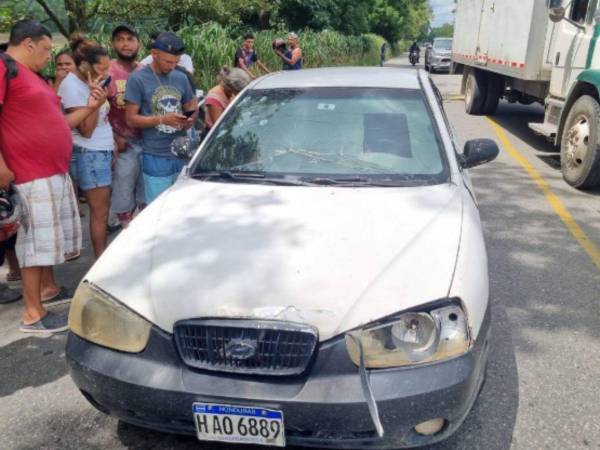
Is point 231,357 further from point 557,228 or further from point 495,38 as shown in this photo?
point 495,38

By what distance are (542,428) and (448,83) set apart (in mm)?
21538

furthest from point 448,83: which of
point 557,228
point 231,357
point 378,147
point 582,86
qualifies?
point 231,357

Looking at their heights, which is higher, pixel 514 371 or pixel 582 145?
pixel 582 145

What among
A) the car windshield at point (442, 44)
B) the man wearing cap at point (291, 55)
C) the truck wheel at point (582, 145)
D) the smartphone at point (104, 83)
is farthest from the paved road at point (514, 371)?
the car windshield at point (442, 44)

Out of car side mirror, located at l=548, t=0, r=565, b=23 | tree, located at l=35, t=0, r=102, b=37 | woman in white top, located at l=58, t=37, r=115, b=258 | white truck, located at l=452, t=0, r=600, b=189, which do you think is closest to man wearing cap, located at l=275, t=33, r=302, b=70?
white truck, located at l=452, t=0, r=600, b=189

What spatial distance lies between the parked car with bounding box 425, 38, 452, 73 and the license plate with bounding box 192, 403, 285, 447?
95.4 ft

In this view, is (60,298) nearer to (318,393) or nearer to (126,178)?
(126,178)

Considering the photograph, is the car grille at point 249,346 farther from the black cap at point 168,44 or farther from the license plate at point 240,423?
the black cap at point 168,44

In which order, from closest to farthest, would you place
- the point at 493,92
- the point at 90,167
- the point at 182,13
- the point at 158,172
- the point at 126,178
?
the point at 90,167 → the point at 158,172 → the point at 126,178 → the point at 493,92 → the point at 182,13

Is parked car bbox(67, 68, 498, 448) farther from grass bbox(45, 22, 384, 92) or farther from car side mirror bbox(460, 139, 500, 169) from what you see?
grass bbox(45, 22, 384, 92)

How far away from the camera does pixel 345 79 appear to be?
11.9 feet

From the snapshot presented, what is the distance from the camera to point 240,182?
3062mm

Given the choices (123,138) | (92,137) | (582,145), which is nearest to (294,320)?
(92,137)

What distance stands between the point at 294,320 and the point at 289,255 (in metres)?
0.38
